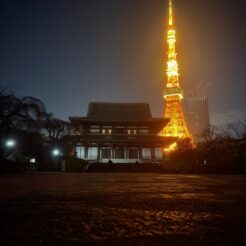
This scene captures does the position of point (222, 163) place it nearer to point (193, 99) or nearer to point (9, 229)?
point (9, 229)

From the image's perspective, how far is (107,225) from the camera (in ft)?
11.1

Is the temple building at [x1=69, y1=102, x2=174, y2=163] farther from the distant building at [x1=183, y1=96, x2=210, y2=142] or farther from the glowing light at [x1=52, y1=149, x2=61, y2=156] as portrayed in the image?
the distant building at [x1=183, y1=96, x2=210, y2=142]

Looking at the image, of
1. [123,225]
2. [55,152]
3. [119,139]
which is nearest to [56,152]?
[55,152]

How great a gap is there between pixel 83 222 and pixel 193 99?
194 metres

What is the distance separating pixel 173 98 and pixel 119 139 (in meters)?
22.5

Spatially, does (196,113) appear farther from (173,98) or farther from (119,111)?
(119,111)

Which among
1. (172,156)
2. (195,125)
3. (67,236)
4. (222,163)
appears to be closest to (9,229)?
(67,236)

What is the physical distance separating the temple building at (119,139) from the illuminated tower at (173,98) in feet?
30.9

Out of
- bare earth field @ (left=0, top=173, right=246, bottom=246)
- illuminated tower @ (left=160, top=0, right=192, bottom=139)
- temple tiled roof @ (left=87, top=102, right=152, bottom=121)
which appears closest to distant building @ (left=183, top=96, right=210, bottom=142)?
illuminated tower @ (left=160, top=0, right=192, bottom=139)

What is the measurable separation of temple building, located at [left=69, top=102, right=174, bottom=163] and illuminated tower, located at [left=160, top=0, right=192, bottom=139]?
9.42 meters

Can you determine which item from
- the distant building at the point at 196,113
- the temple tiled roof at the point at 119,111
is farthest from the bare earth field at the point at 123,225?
the distant building at the point at 196,113

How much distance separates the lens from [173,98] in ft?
168

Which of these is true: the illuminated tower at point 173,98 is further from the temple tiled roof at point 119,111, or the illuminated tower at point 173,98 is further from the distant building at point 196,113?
the distant building at point 196,113

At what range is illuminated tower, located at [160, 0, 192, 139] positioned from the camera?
1829 inches
